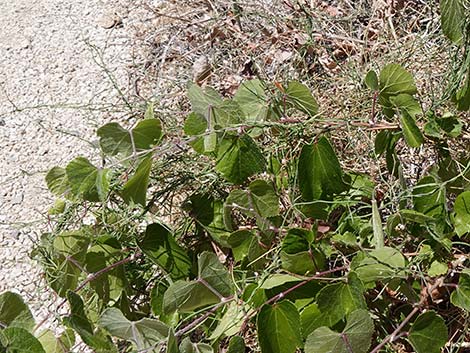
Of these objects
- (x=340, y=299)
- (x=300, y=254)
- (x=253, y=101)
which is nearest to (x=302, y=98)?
(x=253, y=101)

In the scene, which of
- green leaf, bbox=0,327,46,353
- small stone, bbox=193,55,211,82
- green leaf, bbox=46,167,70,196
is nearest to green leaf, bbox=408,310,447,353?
green leaf, bbox=0,327,46,353

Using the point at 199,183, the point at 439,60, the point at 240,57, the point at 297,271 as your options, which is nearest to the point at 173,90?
the point at 240,57

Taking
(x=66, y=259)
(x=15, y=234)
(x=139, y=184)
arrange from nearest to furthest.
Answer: (x=139, y=184)
(x=66, y=259)
(x=15, y=234)

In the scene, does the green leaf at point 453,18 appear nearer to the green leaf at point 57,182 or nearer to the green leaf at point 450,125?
the green leaf at point 450,125

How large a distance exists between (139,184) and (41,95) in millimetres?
1160

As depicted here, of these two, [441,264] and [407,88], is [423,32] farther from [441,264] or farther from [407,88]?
[441,264]

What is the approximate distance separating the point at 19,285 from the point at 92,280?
0.55m

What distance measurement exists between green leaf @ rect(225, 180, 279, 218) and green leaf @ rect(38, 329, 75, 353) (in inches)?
15.5

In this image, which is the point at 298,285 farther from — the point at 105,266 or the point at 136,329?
the point at 105,266

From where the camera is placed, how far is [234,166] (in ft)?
4.66

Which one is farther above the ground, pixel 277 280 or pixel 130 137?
pixel 130 137

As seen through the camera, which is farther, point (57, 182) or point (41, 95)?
point (41, 95)

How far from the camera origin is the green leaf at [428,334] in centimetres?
120

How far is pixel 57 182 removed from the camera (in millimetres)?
1547
